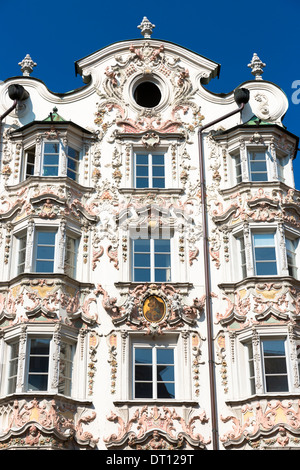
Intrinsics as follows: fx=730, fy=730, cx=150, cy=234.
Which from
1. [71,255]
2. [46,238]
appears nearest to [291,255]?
[71,255]

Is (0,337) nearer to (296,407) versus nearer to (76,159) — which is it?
(76,159)

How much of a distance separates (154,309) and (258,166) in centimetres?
751

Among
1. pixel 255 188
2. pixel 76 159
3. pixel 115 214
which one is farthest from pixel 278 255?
pixel 76 159

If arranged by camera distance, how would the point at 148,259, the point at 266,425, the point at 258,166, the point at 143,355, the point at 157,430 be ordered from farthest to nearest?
the point at 258,166, the point at 148,259, the point at 143,355, the point at 157,430, the point at 266,425

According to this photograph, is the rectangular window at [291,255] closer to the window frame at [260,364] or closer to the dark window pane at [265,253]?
the dark window pane at [265,253]

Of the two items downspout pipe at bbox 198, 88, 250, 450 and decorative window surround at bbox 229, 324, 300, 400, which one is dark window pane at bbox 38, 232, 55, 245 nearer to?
downspout pipe at bbox 198, 88, 250, 450

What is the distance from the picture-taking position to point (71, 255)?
2791 cm

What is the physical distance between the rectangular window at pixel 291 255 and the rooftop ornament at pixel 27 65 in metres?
13.4

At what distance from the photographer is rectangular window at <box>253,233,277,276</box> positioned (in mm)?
27484

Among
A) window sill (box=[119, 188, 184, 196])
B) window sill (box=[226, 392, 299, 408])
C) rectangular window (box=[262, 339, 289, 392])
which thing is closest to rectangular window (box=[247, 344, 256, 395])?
rectangular window (box=[262, 339, 289, 392])

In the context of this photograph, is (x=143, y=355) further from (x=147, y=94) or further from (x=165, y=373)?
(x=147, y=94)

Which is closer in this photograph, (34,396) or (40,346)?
(34,396)

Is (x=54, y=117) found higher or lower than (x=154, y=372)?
higher

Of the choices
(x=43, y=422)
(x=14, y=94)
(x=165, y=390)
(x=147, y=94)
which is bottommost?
(x=43, y=422)
